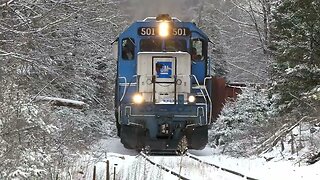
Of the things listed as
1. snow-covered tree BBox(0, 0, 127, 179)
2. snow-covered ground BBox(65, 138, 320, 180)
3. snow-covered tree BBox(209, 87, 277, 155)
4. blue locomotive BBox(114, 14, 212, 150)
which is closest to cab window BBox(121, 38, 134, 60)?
blue locomotive BBox(114, 14, 212, 150)

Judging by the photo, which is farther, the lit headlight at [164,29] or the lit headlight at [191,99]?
the lit headlight at [164,29]

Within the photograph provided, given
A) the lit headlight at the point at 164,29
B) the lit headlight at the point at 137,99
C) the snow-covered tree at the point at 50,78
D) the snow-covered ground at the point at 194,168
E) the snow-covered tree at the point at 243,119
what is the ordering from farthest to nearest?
the snow-covered tree at the point at 243,119 < the lit headlight at the point at 164,29 < the lit headlight at the point at 137,99 < the snow-covered ground at the point at 194,168 < the snow-covered tree at the point at 50,78

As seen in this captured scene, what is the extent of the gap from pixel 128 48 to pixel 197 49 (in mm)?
1885

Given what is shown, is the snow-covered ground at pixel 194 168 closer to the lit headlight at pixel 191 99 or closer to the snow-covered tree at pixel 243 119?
the lit headlight at pixel 191 99

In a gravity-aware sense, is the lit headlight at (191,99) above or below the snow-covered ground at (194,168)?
above

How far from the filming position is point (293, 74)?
15039 millimetres

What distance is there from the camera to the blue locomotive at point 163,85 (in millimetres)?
14547

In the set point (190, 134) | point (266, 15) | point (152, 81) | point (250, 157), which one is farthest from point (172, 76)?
point (266, 15)

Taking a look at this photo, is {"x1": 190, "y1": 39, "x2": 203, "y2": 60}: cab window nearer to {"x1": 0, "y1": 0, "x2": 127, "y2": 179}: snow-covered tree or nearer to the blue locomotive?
the blue locomotive

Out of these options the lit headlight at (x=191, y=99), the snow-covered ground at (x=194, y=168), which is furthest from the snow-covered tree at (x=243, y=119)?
the snow-covered ground at (x=194, y=168)

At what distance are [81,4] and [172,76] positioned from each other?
3.01 metres

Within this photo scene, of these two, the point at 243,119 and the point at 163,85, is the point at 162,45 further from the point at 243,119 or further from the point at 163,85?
the point at 243,119

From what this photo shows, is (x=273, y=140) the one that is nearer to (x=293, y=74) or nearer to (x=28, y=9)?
(x=293, y=74)

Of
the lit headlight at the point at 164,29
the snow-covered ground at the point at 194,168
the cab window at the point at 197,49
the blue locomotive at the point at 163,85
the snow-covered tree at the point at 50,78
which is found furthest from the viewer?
the cab window at the point at 197,49
